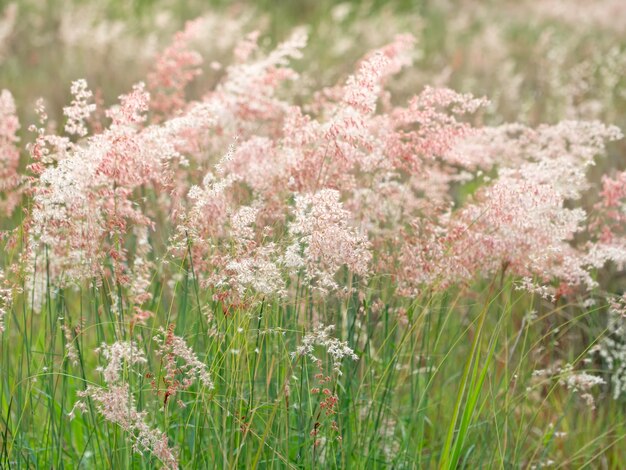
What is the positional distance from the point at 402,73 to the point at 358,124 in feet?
23.5

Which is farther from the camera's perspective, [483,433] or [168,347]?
[483,433]

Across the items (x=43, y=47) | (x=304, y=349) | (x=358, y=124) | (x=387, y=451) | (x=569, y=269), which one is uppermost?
(x=43, y=47)

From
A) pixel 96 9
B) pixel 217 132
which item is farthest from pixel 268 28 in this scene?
pixel 217 132

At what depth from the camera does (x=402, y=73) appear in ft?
31.6

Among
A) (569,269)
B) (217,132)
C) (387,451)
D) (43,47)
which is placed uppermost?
(43,47)

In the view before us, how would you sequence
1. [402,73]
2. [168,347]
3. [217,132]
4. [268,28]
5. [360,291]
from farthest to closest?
[268,28] → [402,73] → [217,132] → [360,291] → [168,347]

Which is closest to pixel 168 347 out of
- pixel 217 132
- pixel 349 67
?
pixel 217 132

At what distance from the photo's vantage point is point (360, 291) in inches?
102

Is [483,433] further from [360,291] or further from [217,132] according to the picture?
[217,132]

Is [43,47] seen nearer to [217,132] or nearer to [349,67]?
[349,67]

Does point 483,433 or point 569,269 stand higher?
point 569,269

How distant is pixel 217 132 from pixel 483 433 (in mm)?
1713

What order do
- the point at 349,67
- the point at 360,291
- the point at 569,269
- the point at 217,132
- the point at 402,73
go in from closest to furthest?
the point at 360,291, the point at 569,269, the point at 217,132, the point at 349,67, the point at 402,73

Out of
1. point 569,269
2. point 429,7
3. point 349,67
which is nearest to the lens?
point 569,269
